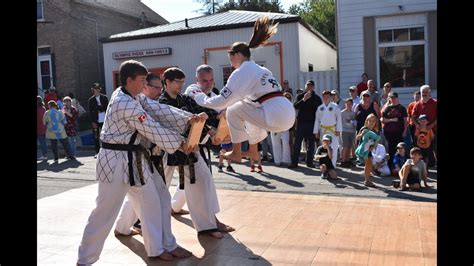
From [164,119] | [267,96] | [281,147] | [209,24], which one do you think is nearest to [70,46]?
[209,24]

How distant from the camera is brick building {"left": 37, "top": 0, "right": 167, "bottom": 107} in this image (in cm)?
2142

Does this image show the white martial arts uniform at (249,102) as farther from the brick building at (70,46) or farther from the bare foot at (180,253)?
the brick building at (70,46)

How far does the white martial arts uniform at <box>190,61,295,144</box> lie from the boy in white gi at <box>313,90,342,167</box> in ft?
17.8

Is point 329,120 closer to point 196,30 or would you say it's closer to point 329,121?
point 329,121

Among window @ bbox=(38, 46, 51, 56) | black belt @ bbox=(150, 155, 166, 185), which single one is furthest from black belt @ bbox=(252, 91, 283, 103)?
window @ bbox=(38, 46, 51, 56)

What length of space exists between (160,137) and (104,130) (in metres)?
0.53

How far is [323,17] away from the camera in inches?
1820

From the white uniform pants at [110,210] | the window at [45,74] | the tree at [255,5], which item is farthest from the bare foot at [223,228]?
the tree at [255,5]

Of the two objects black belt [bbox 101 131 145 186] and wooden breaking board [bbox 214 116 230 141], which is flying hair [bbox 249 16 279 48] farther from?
black belt [bbox 101 131 145 186]

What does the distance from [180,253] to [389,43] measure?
10910mm

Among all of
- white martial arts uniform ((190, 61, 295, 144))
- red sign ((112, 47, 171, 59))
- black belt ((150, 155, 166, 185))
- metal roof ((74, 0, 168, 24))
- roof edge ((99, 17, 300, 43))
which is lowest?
black belt ((150, 155, 166, 185))

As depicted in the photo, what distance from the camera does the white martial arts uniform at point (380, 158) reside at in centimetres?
939
